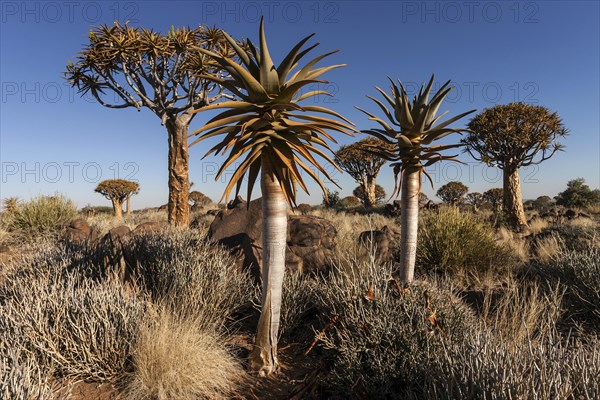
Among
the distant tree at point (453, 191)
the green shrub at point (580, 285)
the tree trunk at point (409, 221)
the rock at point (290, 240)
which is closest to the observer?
the tree trunk at point (409, 221)

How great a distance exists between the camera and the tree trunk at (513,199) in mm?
14898

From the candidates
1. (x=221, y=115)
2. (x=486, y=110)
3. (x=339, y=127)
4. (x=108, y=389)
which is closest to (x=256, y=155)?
(x=221, y=115)

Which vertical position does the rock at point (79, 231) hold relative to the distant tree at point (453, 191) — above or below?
below

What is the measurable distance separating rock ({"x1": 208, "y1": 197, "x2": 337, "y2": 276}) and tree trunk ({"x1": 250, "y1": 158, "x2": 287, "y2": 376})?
2.08 m

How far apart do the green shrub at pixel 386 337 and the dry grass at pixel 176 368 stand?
101 centimetres

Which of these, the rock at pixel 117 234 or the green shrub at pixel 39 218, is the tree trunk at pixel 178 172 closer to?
the rock at pixel 117 234

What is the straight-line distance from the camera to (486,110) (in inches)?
647

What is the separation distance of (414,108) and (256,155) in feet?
8.37

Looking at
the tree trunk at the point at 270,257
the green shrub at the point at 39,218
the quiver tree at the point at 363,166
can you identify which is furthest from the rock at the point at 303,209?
the tree trunk at the point at 270,257

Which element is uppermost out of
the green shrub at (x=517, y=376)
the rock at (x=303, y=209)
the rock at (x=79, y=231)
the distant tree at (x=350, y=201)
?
the distant tree at (x=350, y=201)

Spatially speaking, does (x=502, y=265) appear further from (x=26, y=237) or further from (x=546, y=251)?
(x=26, y=237)

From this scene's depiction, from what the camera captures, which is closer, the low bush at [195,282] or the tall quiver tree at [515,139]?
the low bush at [195,282]

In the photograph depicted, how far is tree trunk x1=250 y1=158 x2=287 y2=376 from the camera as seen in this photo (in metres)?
3.13

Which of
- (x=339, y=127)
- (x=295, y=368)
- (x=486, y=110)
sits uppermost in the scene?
(x=486, y=110)
